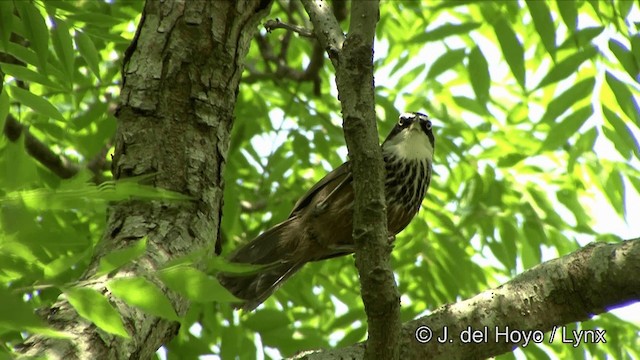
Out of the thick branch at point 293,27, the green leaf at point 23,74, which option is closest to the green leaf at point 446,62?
the thick branch at point 293,27

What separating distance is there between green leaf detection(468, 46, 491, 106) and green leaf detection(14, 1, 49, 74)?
7.24ft

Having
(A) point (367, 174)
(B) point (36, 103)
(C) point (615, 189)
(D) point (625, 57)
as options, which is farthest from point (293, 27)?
(C) point (615, 189)

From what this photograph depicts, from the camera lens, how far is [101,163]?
4.95 m

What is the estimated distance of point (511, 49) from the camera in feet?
12.8

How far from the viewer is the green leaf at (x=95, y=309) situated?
2.02 meters

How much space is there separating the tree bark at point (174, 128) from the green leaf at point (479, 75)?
119cm

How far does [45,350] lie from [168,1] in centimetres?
185

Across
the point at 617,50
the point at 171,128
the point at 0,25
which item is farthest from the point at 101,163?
the point at 617,50

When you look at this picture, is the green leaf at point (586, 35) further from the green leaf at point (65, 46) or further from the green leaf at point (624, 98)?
the green leaf at point (65, 46)

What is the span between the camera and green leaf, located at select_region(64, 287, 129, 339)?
202 cm

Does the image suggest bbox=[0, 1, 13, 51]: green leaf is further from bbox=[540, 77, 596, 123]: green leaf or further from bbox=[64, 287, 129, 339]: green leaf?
bbox=[540, 77, 596, 123]: green leaf

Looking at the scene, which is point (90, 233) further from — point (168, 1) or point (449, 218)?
point (449, 218)

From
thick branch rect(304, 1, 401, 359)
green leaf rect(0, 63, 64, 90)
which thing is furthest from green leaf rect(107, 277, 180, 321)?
green leaf rect(0, 63, 64, 90)

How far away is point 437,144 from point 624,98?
156 cm
